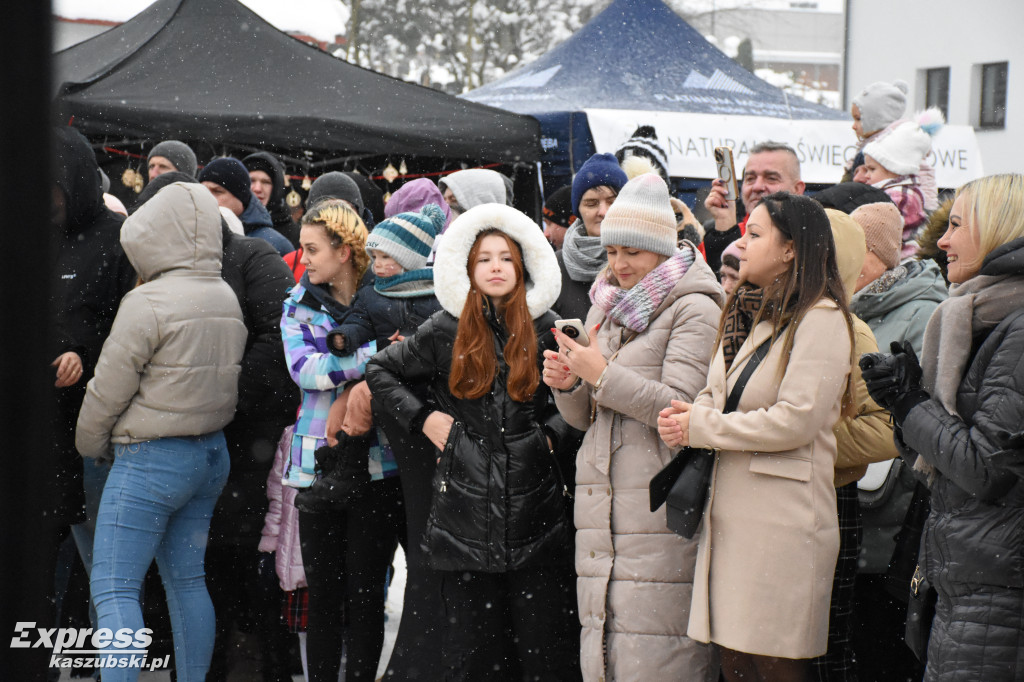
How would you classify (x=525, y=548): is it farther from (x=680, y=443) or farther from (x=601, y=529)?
(x=680, y=443)

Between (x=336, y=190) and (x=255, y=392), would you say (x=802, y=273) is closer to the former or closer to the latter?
(x=255, y=392)

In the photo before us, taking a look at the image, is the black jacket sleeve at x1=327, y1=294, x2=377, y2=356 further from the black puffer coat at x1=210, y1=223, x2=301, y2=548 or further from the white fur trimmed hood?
the white fur trimmed hood

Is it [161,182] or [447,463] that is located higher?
[161,182]

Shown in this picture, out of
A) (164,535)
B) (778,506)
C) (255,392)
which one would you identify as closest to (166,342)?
(255,392)

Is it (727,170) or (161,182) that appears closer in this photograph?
(161,182)

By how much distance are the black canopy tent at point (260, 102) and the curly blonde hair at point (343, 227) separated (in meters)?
3.65

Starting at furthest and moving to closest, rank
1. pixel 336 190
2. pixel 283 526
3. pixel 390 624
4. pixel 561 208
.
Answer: pixel 390 624 < pixel 561 208 < pixel 336 190 < pixel 283 526

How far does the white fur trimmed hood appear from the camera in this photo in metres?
3.50

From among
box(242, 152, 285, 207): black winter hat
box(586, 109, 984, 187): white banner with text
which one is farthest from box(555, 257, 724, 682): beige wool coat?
box(586, 109, 984, 187): white banner with text

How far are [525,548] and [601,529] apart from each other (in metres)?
0.33

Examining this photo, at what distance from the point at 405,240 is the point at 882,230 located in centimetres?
182

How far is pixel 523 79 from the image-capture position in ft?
35.2

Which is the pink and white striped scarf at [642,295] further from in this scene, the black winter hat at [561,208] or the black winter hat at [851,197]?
the black winter hat at [561,208]

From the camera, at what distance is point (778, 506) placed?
9.26 ft
